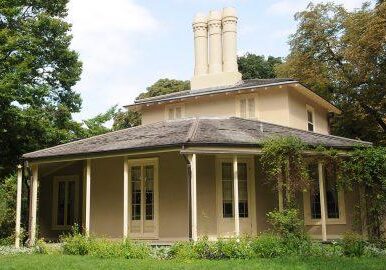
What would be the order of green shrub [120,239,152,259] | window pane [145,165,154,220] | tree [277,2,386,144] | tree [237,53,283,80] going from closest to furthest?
1. green shrub [120,239,152,259]
2. window pane [145,165,154,220]
3. tree [277,2,386,144]
4. tree [237,53,283,80]

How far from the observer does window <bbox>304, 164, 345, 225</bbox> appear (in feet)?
54.4

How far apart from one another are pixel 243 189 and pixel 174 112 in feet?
22.5

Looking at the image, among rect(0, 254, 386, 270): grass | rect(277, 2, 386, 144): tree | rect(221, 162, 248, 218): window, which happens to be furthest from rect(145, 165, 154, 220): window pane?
rect(277, 2, 386, 144): tree

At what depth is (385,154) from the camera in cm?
1449

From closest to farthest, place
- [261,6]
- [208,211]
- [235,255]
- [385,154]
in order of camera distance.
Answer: [235,255] < [261,6] < [385,154] < [208,211]

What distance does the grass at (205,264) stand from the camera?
33.7 feet

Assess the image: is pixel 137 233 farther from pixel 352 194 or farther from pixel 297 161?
pixel 352 194

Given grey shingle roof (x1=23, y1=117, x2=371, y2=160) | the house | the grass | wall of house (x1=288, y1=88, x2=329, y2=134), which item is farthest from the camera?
wall of house (x1=288, y1=88, x2=329, y2=134)

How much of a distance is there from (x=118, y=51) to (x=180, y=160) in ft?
15.0

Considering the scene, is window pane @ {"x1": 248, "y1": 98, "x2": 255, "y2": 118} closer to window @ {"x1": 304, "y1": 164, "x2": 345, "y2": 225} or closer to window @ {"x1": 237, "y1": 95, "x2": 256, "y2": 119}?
window @ {"x1": 237, "y1": 95, "x2": 256, "y2": 119}

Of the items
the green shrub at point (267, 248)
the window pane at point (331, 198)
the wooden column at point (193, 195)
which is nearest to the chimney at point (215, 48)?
the window pane at point (331, 198)

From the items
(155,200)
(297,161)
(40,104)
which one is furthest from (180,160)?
(40,104)

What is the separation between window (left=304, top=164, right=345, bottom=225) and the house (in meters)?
0.03

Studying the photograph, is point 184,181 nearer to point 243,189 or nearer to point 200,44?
point 243,189
